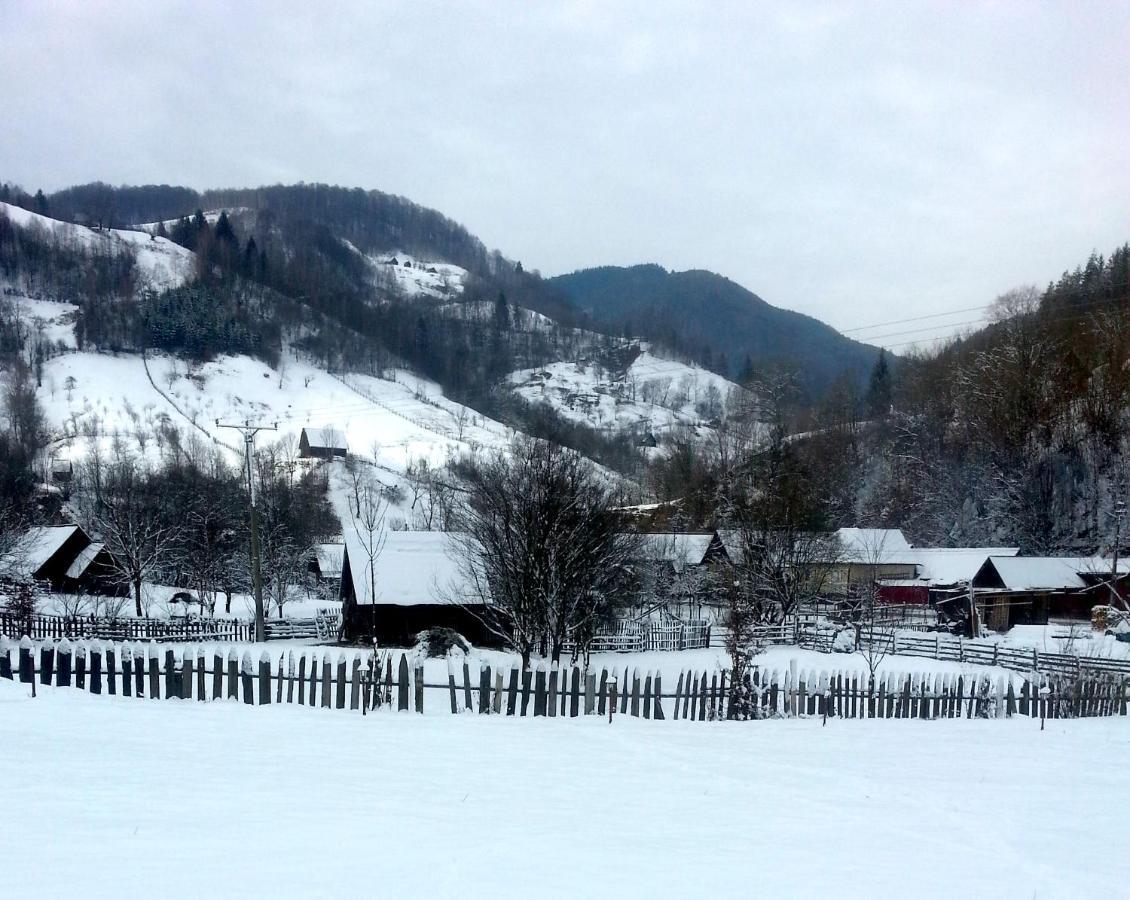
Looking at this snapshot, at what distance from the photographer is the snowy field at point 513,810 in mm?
6277

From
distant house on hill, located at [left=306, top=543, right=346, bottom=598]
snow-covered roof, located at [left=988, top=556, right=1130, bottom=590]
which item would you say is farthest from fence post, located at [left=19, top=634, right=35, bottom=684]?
snow-covered roof, located at [left=988, top=556, right=1130, bottom=590]

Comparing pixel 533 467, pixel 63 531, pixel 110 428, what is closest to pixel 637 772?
pixel 533 467

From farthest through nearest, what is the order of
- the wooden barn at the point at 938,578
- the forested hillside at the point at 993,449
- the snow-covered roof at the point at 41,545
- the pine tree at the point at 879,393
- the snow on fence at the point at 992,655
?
1. the pine tree at the point at 879,393
2. the forested hillside at the point at 993,449
3. the wooden barn at the point at 938,578
4. the snow-covered roof at the point at 41,545
5. the snow on fence at the point at 992,655

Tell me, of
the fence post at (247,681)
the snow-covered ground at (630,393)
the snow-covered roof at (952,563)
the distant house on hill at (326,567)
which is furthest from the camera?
the snow-covered ground at (630,393)

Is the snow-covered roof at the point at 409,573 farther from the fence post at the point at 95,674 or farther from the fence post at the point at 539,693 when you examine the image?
the fence post at the point at 95,674

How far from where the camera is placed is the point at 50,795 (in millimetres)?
7895

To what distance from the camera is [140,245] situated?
187 metres

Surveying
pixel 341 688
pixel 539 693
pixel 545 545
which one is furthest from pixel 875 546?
pixel 341 688

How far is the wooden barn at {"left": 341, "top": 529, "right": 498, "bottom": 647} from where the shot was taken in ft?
110

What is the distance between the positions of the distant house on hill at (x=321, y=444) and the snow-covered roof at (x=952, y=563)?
7049 cm

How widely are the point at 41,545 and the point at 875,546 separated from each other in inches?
1936

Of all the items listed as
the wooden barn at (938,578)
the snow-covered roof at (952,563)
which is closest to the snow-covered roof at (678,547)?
the wooden barn at (938,578)

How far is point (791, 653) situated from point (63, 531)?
134 ft

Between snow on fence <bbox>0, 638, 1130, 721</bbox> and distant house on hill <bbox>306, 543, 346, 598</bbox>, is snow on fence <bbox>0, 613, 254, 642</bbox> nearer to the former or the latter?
snow on fence <bbox>0, 638, 1130, 721</bbox>
